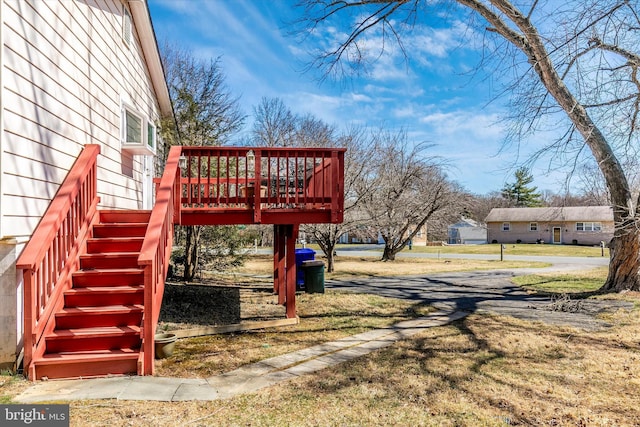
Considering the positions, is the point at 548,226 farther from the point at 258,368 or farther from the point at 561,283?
the point at 258,368

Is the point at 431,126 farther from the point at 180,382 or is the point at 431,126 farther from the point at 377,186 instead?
the point at 180,382

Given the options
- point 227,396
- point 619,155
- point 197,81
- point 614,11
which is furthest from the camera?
point 197,81

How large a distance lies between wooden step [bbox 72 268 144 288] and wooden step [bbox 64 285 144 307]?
0.12 metres

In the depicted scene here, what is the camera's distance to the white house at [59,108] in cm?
362

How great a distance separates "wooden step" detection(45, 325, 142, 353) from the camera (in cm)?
377

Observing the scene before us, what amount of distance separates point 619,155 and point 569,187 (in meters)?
1.32

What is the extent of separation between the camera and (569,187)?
907 cm

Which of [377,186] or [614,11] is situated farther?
[377,186]

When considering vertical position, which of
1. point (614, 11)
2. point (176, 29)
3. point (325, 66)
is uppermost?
point (176, 29)

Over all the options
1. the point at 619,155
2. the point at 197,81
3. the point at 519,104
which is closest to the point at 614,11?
the point at 519,104

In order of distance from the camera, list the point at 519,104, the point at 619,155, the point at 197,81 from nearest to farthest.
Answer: the point at 519,104, the point at 619,155, the point at 197,81

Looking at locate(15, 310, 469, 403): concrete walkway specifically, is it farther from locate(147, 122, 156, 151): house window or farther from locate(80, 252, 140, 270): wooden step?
locate(147, 122, 156, 151): house window

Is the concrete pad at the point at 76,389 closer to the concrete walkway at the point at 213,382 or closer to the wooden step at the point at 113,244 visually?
the concrete walkway at the point at 213,382

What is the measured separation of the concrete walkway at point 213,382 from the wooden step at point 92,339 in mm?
376
